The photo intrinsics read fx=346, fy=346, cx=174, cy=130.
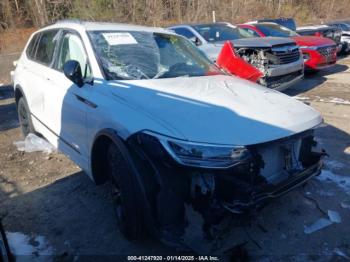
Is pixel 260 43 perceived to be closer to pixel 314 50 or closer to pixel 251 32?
pixel 251 32

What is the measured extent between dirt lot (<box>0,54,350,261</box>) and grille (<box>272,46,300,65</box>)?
3.06 m

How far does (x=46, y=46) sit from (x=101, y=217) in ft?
8.18

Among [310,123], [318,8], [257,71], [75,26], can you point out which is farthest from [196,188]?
[318,8]

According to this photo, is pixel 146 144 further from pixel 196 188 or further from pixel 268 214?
pixel 268 214

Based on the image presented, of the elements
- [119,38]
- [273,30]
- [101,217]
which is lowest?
[101,217]

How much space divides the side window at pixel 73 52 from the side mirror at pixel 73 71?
0.12m

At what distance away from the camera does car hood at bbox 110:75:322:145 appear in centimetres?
252

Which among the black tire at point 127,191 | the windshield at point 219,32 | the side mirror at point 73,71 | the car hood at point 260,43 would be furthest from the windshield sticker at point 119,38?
the windshield at point 219,32

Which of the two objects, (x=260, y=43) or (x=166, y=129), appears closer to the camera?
(x=166, y=129)

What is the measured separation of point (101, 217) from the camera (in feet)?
11.1

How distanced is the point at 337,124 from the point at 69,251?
16.0 ft

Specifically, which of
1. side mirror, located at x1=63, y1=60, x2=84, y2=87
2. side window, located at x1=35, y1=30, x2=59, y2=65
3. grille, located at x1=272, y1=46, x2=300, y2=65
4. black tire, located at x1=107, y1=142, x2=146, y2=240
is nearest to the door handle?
side mirror, located at x1=63, y1=60, x2=84, y2=87

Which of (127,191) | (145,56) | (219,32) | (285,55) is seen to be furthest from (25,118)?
(219,32)

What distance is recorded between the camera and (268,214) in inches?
131
